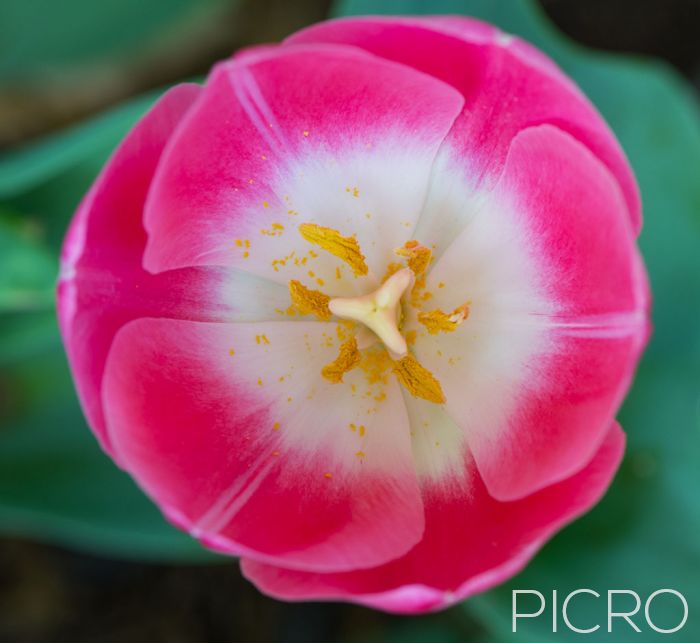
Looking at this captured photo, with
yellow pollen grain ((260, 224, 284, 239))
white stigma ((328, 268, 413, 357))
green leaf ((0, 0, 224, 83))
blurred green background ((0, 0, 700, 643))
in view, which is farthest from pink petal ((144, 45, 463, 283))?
green leaf ((0, 0, 224, 83))

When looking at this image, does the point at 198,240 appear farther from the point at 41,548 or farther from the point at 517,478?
the point at 41,548

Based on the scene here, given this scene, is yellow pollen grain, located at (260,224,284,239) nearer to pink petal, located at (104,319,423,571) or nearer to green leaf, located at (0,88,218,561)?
pink petal, located at (104,319,423,571)

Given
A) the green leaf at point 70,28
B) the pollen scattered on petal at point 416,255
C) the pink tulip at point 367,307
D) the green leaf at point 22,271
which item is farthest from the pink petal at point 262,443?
the green leaf at point 70,28

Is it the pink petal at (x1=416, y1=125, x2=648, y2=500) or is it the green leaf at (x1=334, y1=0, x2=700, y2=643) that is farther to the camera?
the green leaf at (x1=334, y1=0, x2=700, y2=643)

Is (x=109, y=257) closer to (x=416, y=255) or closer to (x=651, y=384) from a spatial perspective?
(x=416, y=255)

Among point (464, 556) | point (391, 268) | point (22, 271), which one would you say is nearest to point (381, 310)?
point (391, 268)

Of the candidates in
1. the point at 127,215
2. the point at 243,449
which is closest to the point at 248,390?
the point at 243,449
